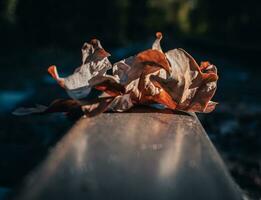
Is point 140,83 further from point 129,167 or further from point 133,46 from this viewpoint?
point 133,46

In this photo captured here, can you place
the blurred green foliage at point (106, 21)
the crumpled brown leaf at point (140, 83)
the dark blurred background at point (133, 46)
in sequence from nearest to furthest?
the crumpled brown leaf at point (140, 83) < the dark blurred background at point (133, 46) < the blurred green foliage at point (106, 21)

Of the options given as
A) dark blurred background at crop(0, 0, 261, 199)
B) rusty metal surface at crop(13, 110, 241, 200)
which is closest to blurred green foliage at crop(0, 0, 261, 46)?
dark blurred background at crop(0, 0, 261, 199)

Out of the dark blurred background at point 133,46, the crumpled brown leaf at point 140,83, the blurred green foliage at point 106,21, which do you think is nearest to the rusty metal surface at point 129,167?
the crumpled brown leaf at point 140,83

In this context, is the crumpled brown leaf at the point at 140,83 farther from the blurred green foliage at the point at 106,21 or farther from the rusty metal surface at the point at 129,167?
the blurred green foliage at the point at 106,21

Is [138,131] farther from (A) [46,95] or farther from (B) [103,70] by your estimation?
(A) [46,95]

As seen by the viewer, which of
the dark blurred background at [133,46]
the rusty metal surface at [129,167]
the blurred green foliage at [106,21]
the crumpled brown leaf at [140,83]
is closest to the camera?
the rusty metal surface at [129,167]
